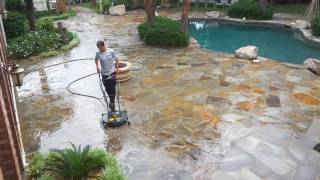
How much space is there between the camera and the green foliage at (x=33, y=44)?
1387 cm

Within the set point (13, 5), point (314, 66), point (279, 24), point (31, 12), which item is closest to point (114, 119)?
point (314, 66)

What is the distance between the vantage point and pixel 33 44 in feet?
47.0

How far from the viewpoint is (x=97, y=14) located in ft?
81.0

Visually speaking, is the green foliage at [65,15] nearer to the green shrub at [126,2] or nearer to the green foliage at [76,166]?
the green shrub at [126,2]

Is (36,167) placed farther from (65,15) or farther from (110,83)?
(65,15)

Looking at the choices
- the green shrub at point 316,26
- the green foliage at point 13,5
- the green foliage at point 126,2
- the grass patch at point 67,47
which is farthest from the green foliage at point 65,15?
→ the green shrub at point 316,26

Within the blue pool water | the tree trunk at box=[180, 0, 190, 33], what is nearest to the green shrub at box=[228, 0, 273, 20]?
the blue pool water

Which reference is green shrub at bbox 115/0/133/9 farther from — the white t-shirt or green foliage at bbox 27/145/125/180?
green foliage at bbox 27/145/125/180

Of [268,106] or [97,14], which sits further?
[97,14]

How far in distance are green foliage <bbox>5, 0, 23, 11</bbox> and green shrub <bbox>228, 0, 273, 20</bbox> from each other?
13.0 m

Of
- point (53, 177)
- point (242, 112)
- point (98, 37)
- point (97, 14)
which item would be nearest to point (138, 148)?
point (53, 177)

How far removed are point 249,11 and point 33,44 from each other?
14.1 m

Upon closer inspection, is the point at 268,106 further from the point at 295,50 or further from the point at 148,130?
the point at 295,50

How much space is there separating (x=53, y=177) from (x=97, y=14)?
65.5 ft
